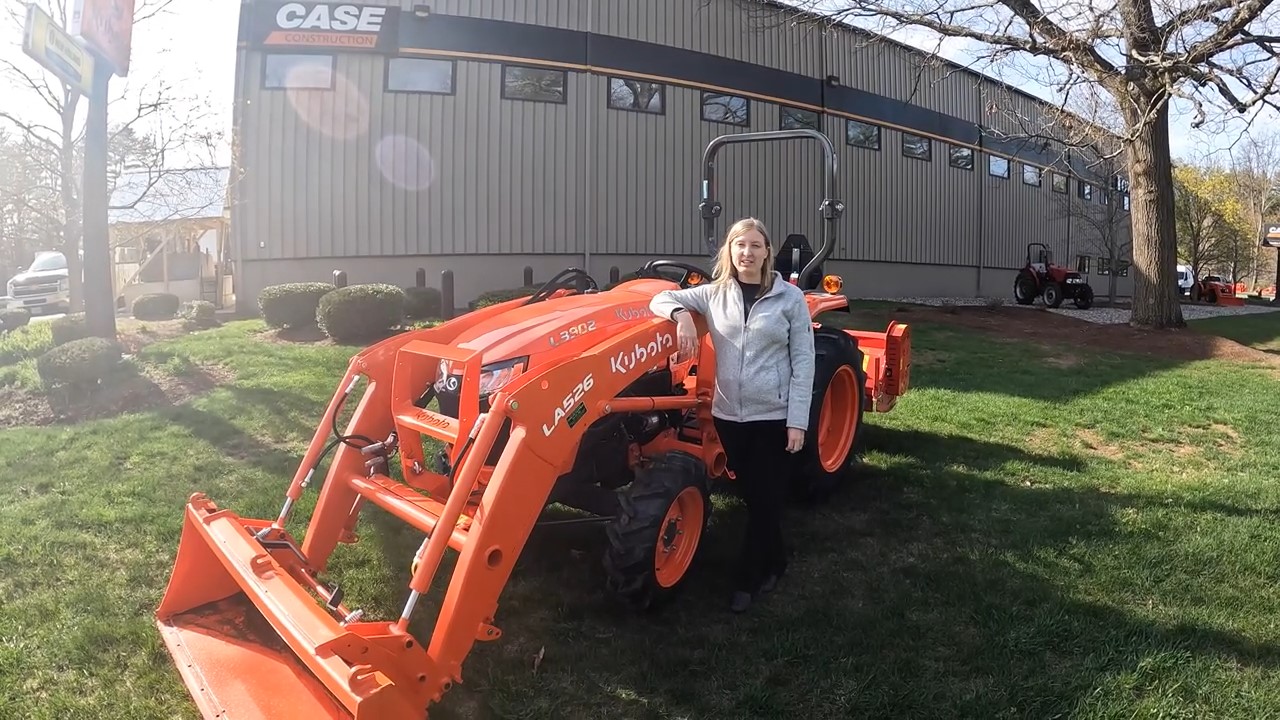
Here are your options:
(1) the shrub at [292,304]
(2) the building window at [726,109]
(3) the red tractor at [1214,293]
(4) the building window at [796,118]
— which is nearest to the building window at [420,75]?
(1) the shrub at [292,304]

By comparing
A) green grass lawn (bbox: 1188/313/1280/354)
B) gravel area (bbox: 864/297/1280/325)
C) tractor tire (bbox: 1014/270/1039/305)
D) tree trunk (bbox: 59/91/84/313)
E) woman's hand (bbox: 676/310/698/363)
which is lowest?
woman's hand (bbox: 676/310/698/363)

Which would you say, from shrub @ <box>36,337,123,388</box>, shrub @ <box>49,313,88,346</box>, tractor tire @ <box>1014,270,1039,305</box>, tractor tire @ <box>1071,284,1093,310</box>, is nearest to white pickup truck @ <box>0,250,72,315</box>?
shrub @ <box>49,313,88,346</box>

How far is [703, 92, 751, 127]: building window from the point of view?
615 inches

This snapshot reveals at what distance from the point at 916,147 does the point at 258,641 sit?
2000 cm

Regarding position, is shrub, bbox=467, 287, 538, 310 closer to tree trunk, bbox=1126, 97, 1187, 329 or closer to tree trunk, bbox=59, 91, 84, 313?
tree trunk, bbox=59, 91, 84, 313

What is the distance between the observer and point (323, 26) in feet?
42.0

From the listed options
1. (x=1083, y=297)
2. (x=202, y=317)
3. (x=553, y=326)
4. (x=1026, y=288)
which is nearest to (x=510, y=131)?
(x=202, y=317)

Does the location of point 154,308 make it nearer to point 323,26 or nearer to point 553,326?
point 323,26

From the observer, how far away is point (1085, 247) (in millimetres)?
28453

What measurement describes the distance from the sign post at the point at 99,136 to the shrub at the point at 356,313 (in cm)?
219

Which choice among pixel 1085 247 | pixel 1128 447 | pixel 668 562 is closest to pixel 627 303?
pixel 668 562

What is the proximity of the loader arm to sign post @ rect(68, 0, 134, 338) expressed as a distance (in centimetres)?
659

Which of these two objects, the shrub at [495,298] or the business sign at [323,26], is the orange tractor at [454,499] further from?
the business sign at [323,26]

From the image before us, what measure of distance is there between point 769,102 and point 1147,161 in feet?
22.5
